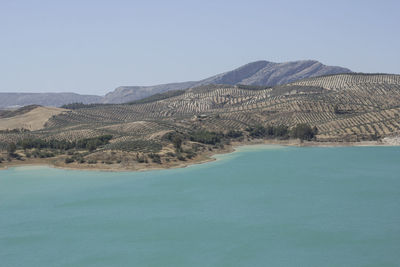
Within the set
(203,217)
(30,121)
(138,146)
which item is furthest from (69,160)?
(30,121)

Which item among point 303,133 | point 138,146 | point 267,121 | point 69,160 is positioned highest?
point 267,121

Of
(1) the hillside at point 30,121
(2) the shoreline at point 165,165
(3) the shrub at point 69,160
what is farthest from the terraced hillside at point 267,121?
(3) the shrub at point 69,160

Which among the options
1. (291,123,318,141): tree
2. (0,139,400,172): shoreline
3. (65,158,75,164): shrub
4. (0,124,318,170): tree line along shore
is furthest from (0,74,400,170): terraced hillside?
(65,158,75,164): shrub

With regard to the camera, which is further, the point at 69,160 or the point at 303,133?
the point at 303,133

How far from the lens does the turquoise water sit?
3869 cm

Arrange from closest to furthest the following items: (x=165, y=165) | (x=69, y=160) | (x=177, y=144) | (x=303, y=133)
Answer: (x=165, y=165) < (x=69, y=160) < (x=177, y=144) < (x=303, y=133)

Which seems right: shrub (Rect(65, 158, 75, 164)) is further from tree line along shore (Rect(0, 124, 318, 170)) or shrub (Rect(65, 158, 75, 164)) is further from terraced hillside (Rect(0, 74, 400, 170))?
terraced hillside (Rect(0, 74, 400, 170))

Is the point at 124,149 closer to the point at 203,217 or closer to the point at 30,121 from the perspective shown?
the point at 203,217

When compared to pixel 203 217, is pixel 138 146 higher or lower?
higher

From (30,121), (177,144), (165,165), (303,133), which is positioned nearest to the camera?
(165,165)

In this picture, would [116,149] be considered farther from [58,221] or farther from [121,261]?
[121,261]

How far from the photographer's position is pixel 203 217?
49500 millimetres

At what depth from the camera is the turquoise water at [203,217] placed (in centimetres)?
3869

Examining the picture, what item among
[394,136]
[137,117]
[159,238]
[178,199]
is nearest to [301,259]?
[159,238]
